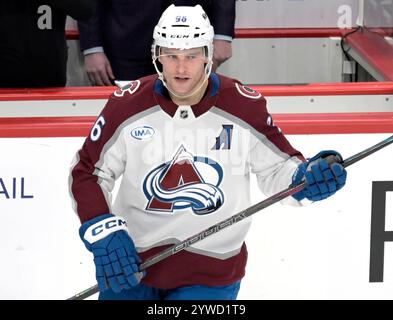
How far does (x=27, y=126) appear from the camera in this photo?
2.90 metres

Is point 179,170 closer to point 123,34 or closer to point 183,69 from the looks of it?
point 183,69

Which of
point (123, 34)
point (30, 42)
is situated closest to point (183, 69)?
point (30, 42)

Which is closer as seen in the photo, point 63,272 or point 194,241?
point 194,241

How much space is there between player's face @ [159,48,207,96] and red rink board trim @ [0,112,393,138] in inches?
22.6

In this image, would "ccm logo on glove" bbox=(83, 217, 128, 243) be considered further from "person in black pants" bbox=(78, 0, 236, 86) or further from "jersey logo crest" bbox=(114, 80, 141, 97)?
"person in black pants" bbox=(78, 0, 236, 86)

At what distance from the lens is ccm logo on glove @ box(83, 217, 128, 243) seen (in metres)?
2.37

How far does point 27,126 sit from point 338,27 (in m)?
1.66

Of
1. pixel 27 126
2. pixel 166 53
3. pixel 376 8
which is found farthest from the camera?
pixel 376 8

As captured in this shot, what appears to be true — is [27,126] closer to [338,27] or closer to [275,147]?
[275,147]

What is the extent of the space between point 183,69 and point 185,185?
0.92ft

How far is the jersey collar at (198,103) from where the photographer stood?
242cm

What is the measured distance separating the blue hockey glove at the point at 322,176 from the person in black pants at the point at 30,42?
99 centimetres

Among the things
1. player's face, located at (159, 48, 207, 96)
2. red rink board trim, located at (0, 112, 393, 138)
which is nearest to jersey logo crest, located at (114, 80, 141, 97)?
player's face, located at (159, 48, 207, 96)

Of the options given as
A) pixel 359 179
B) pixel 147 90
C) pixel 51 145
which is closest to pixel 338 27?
pixel 359 179
